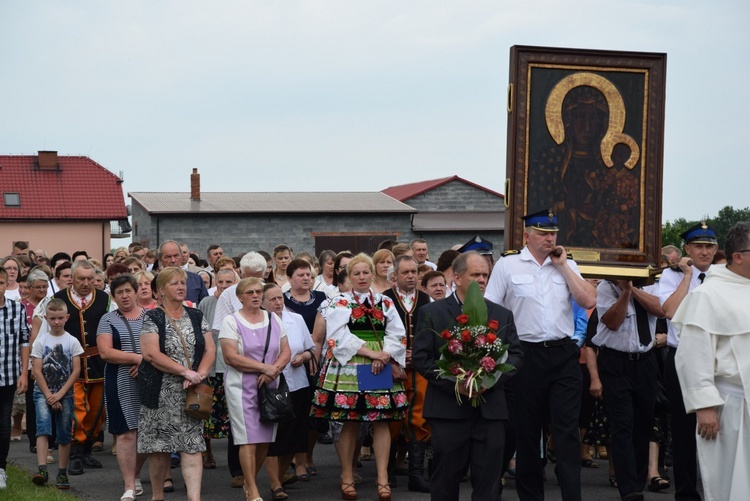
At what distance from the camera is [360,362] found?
9828 mm

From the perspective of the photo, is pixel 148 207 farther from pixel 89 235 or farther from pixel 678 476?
pixel 678 476

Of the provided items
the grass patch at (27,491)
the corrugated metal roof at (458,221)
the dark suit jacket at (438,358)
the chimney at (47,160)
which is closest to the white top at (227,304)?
the grass patch at (27,491)

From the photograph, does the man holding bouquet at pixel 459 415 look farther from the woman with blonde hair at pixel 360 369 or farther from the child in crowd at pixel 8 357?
the child in crowd at pixel 8 357

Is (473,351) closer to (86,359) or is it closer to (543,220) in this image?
(543,220)

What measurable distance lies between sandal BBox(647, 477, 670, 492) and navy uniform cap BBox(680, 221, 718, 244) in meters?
2.34

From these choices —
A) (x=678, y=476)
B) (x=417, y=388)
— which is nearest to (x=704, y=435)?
(x=678, y=476)

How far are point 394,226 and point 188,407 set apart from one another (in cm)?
3729

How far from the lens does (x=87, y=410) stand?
1127 centimetres

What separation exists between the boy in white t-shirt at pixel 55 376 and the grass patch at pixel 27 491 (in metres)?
0.22

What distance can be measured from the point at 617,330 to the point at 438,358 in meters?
2.61

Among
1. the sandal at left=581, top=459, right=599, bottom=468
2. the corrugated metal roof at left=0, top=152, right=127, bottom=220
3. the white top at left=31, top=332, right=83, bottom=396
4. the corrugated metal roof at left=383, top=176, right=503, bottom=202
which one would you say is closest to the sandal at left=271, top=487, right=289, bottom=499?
the white top at left=31, top=332, right=83, bottom=396

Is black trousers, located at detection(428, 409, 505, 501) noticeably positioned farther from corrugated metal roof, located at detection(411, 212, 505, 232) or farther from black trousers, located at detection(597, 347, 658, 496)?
corrugated metal roof, located at detection(411, 212, 505, 232)

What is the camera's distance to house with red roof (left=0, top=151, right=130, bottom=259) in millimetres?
56312

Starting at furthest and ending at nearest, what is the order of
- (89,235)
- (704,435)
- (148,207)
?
(89,235) < (148,207) < (704,435)
